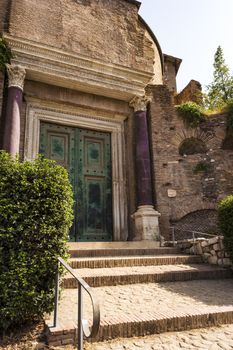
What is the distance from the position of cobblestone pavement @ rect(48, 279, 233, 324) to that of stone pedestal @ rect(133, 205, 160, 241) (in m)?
2.75

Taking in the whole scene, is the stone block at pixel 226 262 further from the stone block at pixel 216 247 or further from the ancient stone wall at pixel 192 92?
the ancient stone wall at pixel 192 92

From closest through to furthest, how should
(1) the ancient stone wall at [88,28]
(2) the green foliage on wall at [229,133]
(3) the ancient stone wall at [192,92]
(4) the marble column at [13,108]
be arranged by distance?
Answer: (4) the marble column at [13,108] → (1) the ancient stone wall at [88,28] → (2) the green foliage on wall at [229,133] → (3) the ancient stone wall at [192,92]

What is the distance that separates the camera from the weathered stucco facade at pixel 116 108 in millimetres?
7586

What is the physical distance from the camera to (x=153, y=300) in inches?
143

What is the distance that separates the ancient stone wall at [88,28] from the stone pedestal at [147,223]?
4531 millimetres

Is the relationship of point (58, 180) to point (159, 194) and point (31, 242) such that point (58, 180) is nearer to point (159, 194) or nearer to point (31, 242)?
point (31, 242)

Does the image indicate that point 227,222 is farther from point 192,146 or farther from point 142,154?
point 192,146

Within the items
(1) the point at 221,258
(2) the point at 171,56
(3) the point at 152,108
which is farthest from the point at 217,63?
(1) the point at 221,258

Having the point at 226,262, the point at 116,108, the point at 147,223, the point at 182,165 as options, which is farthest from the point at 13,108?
the point at 226,262

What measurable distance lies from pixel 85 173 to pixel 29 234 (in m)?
5.22

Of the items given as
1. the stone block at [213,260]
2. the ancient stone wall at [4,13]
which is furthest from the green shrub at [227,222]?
the ancient stone wall at [4,13]

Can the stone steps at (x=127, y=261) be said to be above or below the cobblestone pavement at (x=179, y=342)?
above

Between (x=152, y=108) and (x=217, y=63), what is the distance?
12.0 meters

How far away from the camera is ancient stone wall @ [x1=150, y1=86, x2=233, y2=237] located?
8.34 m
